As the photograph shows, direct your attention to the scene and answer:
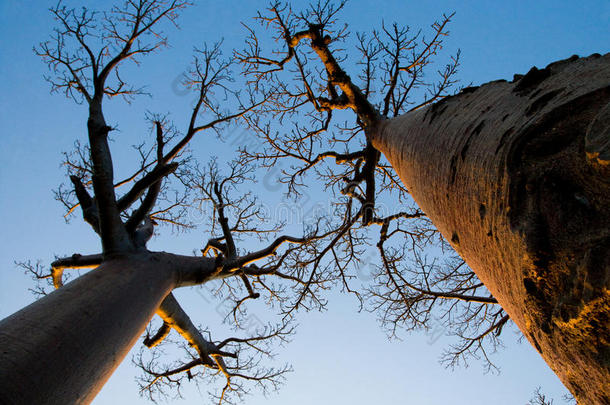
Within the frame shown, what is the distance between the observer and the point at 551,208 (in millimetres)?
693

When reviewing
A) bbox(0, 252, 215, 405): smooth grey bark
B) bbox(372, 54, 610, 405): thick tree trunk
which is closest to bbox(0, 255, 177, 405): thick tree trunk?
bbox(0, 252, 215, 405): smooth grey bark

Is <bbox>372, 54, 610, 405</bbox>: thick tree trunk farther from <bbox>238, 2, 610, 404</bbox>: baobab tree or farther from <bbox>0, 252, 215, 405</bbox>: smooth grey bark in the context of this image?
<bbox>0, 252, 215, 405</bbox>: smooth grey bark

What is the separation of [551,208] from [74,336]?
213 centimetres

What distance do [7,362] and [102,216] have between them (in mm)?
1505

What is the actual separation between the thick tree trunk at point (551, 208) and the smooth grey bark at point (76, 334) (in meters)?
1.93

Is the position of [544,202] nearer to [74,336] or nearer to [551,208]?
[551,208]

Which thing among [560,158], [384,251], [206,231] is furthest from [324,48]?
[560,158]

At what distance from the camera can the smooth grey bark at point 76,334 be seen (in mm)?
1319

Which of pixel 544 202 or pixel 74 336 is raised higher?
pixel 74 336

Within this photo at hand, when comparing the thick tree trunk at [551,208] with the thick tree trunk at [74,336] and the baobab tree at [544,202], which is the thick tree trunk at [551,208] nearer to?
the baobab tree at [544,202]

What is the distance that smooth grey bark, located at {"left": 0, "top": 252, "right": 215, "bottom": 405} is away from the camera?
1.32 m

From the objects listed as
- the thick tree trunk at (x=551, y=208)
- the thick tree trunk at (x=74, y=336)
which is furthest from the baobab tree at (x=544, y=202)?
the thick tree trunk at (x=74, y=336)

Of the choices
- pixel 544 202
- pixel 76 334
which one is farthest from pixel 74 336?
pixel 544 202

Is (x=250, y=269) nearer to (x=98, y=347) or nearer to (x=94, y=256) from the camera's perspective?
(x=94, y=256)
